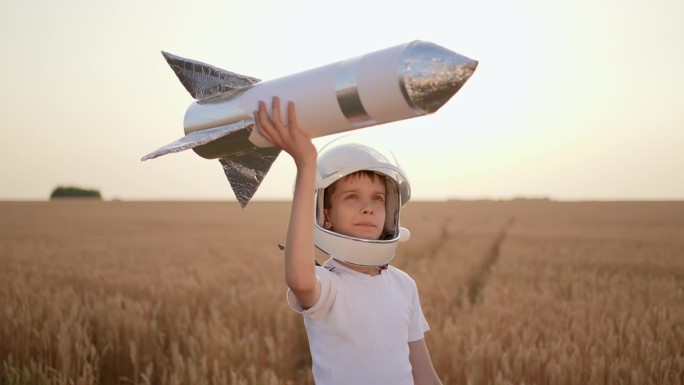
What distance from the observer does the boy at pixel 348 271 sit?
2.05 meters

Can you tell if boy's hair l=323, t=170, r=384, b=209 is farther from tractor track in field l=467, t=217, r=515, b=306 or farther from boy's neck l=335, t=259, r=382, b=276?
tractor track in field l=467, t=217, r=515, b=306

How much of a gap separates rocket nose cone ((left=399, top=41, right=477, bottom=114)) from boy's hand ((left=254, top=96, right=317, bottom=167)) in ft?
1.25

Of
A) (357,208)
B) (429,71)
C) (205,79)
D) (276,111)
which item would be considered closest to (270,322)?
(205,79)

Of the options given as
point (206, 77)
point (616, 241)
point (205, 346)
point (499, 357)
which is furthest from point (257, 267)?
point (616, 241)

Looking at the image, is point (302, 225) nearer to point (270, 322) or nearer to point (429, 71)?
point (429, 71)

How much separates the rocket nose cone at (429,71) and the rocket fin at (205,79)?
843mm

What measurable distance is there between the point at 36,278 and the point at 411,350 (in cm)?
864

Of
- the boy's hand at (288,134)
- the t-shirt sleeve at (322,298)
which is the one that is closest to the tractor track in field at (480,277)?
the t-shirt sleeve at (322,298)

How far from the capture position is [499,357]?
15.9 feet

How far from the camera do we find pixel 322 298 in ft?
7.09

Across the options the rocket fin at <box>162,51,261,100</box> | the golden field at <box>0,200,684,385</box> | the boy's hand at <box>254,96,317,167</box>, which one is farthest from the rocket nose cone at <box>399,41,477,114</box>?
the golden field at <box>0,200,684,385</box>

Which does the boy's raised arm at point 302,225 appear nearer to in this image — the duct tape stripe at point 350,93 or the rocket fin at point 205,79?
the duct tape stripe at point 350,93

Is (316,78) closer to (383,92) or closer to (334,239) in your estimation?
(383,92)

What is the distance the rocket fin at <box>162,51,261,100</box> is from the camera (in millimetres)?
2734
